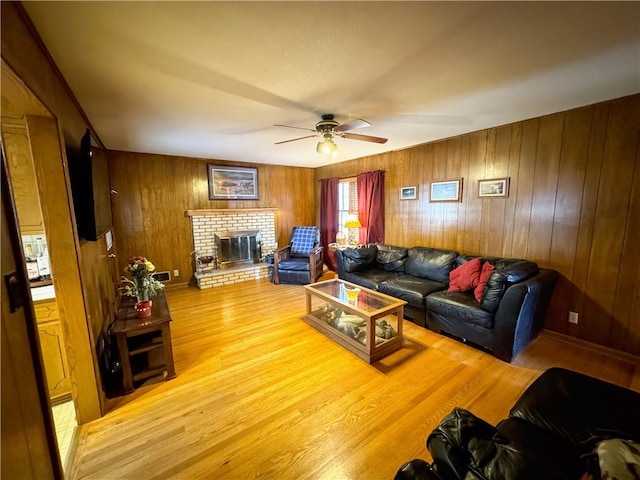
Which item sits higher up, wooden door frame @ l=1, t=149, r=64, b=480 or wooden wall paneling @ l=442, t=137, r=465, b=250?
wooden wall paneling @ l=442, t=137, r=465, b=250

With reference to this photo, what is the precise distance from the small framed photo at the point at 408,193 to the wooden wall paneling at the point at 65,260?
12.7 feet

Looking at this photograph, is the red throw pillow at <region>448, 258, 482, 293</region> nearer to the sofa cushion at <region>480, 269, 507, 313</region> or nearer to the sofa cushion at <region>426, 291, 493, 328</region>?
the sofa cushion at <region>426, 291, 493, 328</region>

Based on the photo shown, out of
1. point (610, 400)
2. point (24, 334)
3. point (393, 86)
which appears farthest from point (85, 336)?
point (610, 400)

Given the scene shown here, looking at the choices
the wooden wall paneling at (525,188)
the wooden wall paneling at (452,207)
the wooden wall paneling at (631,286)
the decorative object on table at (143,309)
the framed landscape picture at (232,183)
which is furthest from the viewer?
the framed landscape picture at (232,183)

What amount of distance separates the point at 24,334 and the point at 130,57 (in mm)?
1556

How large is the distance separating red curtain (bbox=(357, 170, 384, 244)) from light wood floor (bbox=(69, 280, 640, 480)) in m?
2.00

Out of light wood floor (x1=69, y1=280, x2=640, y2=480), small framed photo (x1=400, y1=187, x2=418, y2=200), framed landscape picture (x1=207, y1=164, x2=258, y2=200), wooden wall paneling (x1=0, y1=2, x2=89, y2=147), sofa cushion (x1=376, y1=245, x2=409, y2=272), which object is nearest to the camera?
wooden wall paneling (x1=0, y1=2, x2=89, y2=147)

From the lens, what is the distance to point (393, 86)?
199 cm

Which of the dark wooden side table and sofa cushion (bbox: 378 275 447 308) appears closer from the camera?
the dark wooden side table

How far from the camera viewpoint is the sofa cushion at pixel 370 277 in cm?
354

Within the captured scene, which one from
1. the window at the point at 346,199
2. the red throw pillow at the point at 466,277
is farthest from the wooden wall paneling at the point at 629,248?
the window at the point at 346,199

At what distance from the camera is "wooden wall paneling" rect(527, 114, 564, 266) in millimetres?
2656

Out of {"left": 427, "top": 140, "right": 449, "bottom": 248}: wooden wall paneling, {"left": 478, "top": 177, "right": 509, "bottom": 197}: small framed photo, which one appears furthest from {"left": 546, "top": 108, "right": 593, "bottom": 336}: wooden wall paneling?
{"left": 427, "top": 140, "right": 449, "bottom": 248}: wooden wall paneling

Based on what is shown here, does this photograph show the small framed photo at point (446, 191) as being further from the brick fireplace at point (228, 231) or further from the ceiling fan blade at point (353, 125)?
the brick fireplace at point (228, 231)
